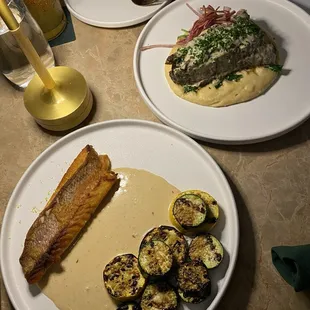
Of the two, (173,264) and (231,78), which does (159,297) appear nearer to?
(173,264)

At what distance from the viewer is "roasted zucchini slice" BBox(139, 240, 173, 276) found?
0.90 m

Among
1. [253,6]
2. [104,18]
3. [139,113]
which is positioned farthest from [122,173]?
[253,6]

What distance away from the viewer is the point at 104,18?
1.44m

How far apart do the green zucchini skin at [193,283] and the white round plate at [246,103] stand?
0.37 metres

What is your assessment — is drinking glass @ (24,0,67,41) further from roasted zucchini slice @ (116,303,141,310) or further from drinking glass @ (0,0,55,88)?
roasted zucchini slice @ (116,303,141,310)

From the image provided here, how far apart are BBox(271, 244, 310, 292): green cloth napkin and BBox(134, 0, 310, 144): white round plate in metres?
0.32

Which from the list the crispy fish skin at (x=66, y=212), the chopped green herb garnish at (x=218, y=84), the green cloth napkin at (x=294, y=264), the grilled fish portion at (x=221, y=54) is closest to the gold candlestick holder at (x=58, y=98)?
the crispy fish skin at (x=66, y=212)

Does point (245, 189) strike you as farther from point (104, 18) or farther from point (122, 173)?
point (104, 18)

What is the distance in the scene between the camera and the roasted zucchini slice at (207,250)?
0.94 metres

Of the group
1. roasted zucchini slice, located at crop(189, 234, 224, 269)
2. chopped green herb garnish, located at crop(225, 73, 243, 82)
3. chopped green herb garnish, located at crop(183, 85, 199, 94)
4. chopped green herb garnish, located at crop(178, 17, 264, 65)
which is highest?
chopped green herb garnish, located at crop(178, 17, 264, 65)

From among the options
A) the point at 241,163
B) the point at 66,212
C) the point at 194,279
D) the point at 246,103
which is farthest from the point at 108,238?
the point at 246,103

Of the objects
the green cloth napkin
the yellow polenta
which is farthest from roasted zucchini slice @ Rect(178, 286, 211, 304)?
the yellow polenta

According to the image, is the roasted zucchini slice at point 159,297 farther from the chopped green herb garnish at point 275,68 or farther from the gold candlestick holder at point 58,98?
the chopped green herb garnish at point 275,68

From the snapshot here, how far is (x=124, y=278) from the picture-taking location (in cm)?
94
